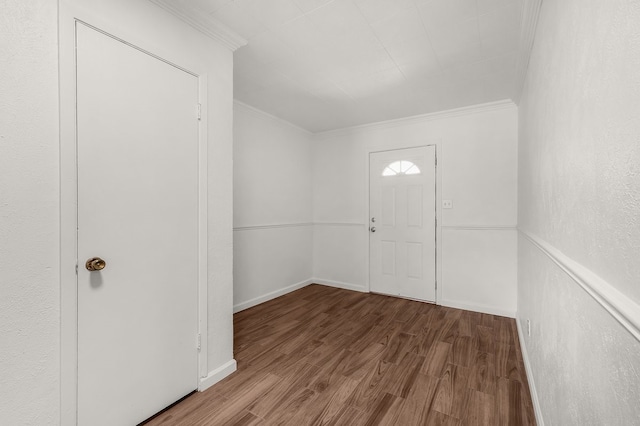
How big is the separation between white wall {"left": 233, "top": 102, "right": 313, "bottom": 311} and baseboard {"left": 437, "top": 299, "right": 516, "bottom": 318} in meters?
2.07

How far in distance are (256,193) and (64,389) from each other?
2.59 m

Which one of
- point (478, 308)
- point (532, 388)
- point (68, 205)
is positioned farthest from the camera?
point (478, 308)

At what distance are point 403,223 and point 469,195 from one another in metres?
0.88

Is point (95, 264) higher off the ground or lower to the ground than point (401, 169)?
lower

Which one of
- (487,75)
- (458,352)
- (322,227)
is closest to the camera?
(458,352)

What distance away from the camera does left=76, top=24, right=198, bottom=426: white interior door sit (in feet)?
4.50

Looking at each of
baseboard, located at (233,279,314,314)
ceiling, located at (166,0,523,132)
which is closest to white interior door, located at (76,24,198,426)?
ceiling, located at (166,0,523,132)

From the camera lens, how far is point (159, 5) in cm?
164

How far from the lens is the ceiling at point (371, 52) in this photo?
1762mm

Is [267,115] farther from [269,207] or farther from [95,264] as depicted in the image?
[95,264]

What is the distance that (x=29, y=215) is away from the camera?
118cm

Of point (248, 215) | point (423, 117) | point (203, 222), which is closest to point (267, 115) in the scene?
point (248, 215)

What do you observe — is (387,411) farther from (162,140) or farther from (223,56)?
(223,56)

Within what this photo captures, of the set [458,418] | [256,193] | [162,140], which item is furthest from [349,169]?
[458,418]
